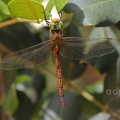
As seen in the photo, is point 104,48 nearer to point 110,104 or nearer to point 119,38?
point 119,38

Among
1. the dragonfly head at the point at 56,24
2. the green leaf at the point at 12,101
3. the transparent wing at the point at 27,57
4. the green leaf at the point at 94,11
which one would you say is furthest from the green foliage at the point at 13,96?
the green leaf at the point at 94,11

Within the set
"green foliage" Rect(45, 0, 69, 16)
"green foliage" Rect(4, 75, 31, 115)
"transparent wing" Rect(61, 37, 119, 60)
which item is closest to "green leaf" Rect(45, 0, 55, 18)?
"green foliage" Rect(45, 0, 69, 16)

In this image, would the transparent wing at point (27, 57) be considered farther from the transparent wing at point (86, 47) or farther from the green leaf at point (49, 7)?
the green leaf at point (49, 7)

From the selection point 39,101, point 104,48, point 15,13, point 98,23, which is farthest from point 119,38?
point 39,101

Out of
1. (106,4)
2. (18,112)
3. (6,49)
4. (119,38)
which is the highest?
(106,4)

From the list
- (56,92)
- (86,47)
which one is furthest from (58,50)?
(56,92)

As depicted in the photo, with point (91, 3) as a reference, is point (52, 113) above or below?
below

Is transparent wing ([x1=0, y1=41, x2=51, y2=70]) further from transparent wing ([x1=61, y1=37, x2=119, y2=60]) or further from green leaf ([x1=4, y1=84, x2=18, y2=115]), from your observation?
green leaf ([x1=4, y1=84, x2=18, y2=115])
